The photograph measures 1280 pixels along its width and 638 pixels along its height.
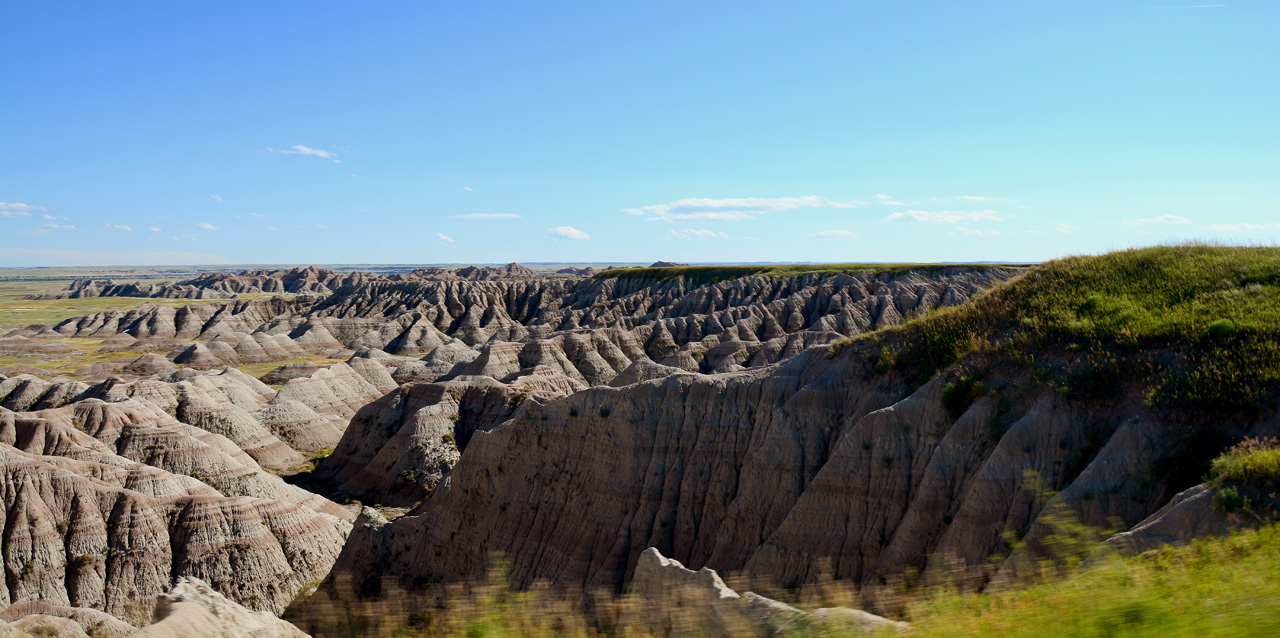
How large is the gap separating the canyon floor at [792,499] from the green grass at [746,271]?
73137mm

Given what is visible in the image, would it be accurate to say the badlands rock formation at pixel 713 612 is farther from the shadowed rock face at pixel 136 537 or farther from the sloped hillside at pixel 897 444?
the shadowed rock face at pixel 136 537

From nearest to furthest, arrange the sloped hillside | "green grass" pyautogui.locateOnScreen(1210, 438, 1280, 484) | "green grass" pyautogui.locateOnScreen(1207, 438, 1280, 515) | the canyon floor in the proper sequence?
1. the canyon floor
2. "green grass" pyautogui.locateOnScreen(1207, 438, 1280, 515)
3. "green grass" pyautogui.locateOnScreen(1210, 438, 1280, 484)
4. the sloped hillside

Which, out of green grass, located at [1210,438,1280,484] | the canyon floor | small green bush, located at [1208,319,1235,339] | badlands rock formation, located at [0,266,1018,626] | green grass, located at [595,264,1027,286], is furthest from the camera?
green grass, located at [595,264,1027,286]

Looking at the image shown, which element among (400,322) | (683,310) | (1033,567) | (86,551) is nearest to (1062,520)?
(1033,567)

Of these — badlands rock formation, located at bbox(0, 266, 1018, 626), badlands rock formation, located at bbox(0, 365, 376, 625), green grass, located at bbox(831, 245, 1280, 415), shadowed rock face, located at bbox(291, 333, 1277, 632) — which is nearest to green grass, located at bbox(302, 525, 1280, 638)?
shadowed rock face, located at bbox(291, 333, 1277, 632)

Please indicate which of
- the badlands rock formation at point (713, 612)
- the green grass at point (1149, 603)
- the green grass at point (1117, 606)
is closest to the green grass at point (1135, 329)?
the green grass at point (1117, 606)

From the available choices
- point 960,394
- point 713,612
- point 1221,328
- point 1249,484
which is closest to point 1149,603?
point 713,612

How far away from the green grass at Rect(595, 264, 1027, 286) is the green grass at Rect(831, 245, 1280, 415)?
85.2 meters

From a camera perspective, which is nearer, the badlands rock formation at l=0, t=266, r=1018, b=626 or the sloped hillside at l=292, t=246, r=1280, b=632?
the sloped hillside at l=292, t=246, r=1280, b=632

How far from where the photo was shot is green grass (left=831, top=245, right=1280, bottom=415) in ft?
43.9

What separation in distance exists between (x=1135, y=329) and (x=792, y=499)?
8.52 metres

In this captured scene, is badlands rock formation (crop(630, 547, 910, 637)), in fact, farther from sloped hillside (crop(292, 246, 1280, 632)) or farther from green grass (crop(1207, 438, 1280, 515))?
green grass (crop(1207, 438, 1280, 515))

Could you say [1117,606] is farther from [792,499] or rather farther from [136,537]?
[136,537]

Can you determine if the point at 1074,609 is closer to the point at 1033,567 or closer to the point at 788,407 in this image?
the point at 1033,567
